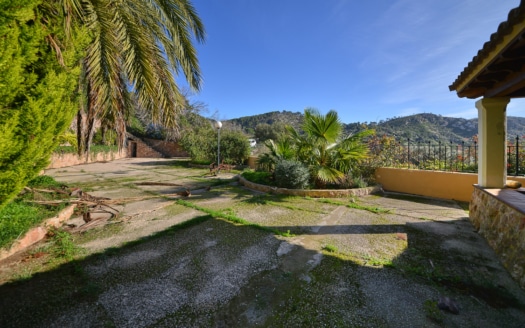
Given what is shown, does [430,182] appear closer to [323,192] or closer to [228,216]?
[323,192]

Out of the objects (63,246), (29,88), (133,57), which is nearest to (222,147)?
(133,57)

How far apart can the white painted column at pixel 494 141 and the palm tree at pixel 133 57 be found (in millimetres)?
6040

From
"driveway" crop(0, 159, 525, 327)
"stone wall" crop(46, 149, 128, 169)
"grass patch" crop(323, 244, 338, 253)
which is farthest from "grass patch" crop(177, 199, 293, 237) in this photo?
"stone wall" crop(46, 149, 128, 169)

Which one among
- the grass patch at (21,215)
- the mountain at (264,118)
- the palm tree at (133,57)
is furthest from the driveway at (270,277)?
the mountain at (264,118)

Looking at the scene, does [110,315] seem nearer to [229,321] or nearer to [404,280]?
[229,321]

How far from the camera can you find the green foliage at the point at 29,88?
2.00 metres

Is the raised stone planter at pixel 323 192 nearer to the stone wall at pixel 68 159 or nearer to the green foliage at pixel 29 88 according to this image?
the green foliage at pixel 29 88

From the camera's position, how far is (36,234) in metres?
3.09

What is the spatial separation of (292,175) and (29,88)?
5279 mm

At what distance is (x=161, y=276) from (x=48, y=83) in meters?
2.57

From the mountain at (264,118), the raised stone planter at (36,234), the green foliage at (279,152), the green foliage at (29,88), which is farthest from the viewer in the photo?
the mountain at (264,118)

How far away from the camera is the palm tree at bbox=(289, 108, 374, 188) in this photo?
647 centimetres

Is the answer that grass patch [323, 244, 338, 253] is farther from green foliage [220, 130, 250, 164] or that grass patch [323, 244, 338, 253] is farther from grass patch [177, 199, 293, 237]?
green foliage [220, 130, 250, 164]

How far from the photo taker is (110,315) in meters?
1.74
